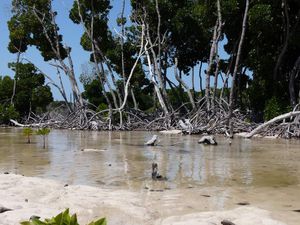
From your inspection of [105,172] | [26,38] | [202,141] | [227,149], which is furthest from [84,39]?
[105,172]

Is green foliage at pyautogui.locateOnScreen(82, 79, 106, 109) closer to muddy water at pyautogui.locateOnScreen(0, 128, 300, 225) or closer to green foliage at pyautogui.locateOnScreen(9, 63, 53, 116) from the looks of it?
green foliage at pyautogui.locateOnScreen(9, 63, 53, 116)

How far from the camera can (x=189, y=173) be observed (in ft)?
25.3

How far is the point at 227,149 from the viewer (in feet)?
39.6

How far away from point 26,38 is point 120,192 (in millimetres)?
25172

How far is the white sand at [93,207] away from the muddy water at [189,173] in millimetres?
218

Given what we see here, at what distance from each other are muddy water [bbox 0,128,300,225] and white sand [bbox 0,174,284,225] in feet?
0.71

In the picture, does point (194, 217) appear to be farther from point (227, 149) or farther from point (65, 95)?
point (65, 95)

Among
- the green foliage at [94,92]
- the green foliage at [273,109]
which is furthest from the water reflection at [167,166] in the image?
the green foliage at [94,92]

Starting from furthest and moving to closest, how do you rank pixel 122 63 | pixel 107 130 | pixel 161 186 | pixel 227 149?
pixel 122 63
pixel 107 130
pixel 227 149
pixel 161 186

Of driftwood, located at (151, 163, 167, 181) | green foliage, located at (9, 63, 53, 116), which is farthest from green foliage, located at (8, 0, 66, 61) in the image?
driftwood, located at (151, 163, 167, 181)

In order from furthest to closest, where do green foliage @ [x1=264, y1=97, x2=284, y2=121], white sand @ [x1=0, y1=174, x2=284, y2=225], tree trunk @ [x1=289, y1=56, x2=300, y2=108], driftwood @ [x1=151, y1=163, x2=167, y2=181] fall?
Result: 1. green foliage @ [x1=264, y1=97, x2=284, y2=121]
2. tree trunk @ [x1=289, y1=56, x2=300, y2=108]
3. driftwood @ [x1=151, y1=163, x2=167, y2=181]
4. white sand @ [x1=0, y1=174, x2=284, y2=225]

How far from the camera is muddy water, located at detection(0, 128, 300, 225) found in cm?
537

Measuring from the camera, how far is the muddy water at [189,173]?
537 cm

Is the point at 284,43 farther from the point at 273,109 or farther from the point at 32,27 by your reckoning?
the point at 32,27
